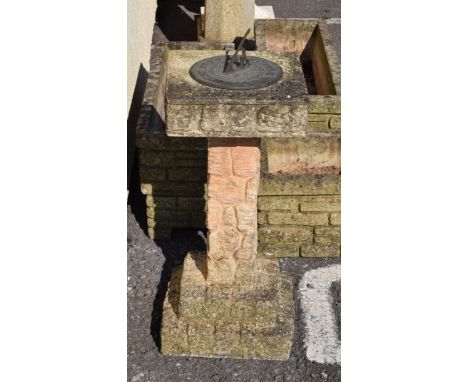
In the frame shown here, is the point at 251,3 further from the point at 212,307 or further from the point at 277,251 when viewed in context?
the point at 212,307

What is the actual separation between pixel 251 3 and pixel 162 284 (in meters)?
3.95

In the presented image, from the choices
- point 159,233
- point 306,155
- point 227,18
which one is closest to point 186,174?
point 159,233

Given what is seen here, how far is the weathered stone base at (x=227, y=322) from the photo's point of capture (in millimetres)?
5105

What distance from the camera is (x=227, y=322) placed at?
5141 mm

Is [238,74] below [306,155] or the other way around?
the other way around

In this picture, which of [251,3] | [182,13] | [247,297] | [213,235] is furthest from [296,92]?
[182,13]

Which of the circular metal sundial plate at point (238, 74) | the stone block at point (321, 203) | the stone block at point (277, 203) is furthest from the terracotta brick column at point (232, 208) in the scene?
the stone block at point (321, 203)

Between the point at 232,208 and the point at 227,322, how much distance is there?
903 millimetres

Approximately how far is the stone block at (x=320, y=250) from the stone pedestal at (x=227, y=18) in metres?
3.18

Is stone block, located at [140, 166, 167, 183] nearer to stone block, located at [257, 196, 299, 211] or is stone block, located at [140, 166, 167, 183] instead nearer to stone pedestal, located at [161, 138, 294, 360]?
stone block, located at [257, 196, 299, 211]

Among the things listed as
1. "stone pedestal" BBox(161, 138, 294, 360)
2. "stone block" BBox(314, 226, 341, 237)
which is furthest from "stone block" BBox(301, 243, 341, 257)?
"stone pedestal" BBox(161, 138, 294, 360)

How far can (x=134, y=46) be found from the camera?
7395 mm

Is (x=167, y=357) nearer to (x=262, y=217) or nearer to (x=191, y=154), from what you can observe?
(x=262, y=217)

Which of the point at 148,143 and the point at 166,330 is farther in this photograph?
the point at 148,143
